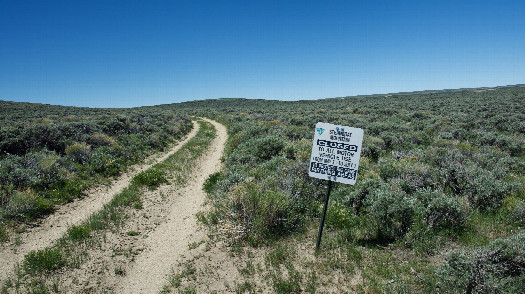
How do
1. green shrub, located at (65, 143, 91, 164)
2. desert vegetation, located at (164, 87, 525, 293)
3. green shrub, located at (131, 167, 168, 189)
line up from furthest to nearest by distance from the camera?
green shrub, located at (65, 143, 91, 164) → green shrub, located at (131, 167, 168, 189) → desert vegetation, located at (164, 87, 525, 293)

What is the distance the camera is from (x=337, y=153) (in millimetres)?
4973

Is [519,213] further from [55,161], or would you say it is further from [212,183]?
[55,161]

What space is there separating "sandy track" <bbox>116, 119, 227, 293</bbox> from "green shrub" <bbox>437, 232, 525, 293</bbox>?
5.26 m

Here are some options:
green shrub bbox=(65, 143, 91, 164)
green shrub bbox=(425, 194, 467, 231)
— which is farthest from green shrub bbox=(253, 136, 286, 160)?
green shrub bbox=(65, 143, 91, 164)

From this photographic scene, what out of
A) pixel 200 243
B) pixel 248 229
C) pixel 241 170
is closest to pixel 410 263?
pixel 248 229

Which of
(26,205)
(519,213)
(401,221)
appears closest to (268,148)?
(401,221)

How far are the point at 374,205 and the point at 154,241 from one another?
5.93 meters

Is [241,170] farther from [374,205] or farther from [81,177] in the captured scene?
[81,177]

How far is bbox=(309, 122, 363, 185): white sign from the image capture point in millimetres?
4857

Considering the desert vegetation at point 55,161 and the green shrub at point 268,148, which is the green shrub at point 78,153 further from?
the green shrub at point 268,148

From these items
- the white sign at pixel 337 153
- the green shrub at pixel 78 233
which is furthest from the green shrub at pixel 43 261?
the white sign at pixel 337 153

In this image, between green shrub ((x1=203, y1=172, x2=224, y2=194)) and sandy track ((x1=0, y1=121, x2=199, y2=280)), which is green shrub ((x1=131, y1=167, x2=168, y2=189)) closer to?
sandy track ((x1=0, y1=121, x2=199, y2=280))

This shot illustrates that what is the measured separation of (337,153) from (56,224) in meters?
8.60

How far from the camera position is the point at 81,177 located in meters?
10.7
